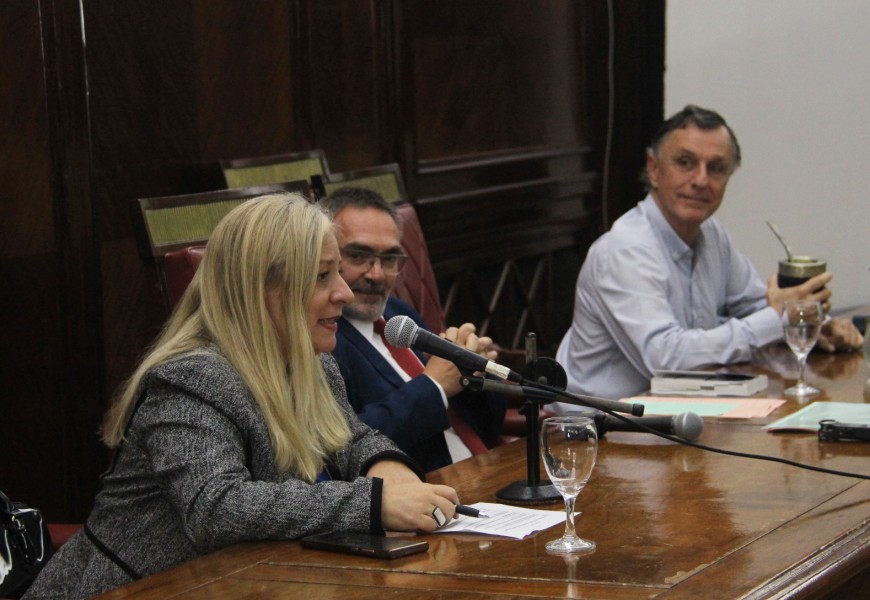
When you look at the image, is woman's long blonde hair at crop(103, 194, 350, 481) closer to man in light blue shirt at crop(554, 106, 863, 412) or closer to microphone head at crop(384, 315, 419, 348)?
microphone head at crop(384, 315, 419, 348)

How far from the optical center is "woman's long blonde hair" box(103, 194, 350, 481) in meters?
1.91

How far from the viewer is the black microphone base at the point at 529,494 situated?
1.94m

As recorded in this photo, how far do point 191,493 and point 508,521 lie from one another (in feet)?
1.42

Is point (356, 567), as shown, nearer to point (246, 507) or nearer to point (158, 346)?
point (246, 507)

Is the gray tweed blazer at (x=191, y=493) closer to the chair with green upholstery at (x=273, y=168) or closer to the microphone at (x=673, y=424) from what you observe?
the microphone at (x=673, y=424)

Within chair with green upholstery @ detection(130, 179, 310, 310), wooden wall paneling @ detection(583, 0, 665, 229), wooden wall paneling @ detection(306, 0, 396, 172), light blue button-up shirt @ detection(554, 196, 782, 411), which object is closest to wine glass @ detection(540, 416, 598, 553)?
chair with green upholstery @ detection(130, 179, 310, 310)

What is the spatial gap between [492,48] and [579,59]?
74 centimetres

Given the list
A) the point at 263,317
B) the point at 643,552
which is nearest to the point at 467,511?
the point at 643,552

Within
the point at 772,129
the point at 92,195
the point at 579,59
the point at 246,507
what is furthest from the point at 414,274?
Answer: the point at 579,59

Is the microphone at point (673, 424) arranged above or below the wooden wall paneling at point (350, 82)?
below

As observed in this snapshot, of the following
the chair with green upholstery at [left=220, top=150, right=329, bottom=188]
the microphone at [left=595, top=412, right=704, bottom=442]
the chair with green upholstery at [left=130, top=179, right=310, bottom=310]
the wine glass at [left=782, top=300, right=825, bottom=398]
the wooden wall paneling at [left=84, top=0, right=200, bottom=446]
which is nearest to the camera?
the microphone at [left=595, top=412, right=704, bottom=442]

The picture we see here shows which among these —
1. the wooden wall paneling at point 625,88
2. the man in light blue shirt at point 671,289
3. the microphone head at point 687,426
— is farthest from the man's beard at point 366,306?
the wooden wall paneling at point 625,88

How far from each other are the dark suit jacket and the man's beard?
3 centimetres

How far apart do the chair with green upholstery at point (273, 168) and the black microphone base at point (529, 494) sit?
1.49m
